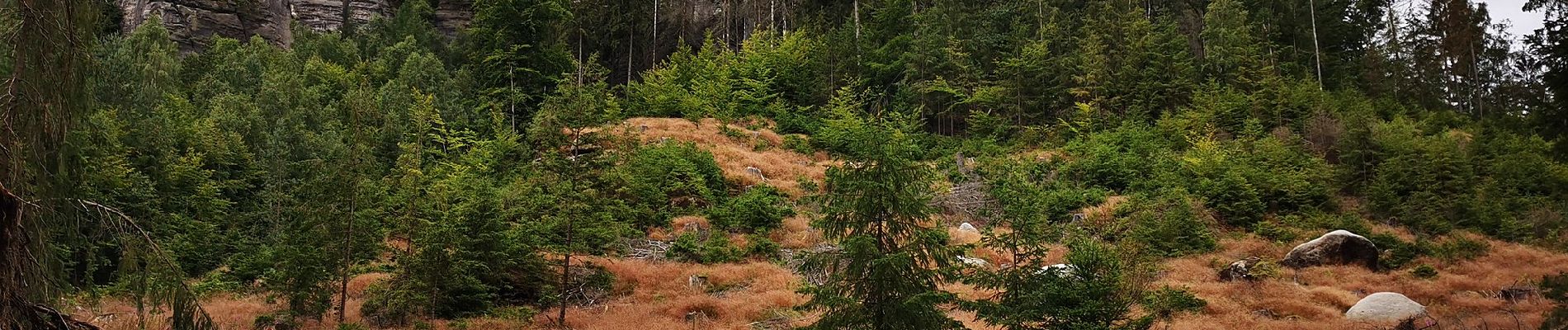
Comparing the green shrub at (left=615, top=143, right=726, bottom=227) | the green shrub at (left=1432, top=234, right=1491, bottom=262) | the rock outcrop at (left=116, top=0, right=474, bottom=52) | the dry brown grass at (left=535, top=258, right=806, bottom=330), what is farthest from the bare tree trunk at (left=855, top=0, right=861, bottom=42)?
the green shrub at (left=1432, top=234, right=1491, bottom=262)

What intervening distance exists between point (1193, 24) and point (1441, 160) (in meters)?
26.9

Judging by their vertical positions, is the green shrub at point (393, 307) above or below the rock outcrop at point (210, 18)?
below

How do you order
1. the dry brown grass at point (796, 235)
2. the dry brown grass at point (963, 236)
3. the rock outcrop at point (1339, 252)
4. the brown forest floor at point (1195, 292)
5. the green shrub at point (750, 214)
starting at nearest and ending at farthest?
the brown forest floor at point (1195, 292), the rock outcrop at point (1339, 252), the dry brown grass at point (963, 236), the dry brown grass at point (796, 235), the green shrub at point (750, 214)

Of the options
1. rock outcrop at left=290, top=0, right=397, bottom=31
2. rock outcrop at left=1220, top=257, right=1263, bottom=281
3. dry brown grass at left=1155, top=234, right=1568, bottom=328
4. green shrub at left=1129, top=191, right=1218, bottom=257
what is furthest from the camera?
rock outcrop at left=290, top=0, right=397, bottom=31

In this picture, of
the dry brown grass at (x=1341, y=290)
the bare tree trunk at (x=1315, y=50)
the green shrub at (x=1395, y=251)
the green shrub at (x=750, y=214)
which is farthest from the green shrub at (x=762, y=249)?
the bare tree trunk at (x=1315, y=50)

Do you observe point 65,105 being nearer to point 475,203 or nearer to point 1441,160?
point 475,203

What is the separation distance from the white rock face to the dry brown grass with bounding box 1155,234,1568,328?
323mm

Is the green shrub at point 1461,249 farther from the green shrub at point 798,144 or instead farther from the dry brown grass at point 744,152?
the green shrub at point 798,144

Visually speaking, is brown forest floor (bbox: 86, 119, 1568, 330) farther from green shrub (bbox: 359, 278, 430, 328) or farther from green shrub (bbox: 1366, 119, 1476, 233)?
green shrub (bbox: 1366, 119, 1476, 233)

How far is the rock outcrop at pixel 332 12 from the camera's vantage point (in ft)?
208

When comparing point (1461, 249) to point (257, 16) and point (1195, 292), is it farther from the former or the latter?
point (257, 16)

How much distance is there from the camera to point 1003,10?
51.9 metres

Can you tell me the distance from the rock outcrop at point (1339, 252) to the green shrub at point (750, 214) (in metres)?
14.8

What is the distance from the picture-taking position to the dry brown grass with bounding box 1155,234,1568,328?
17094 mm
